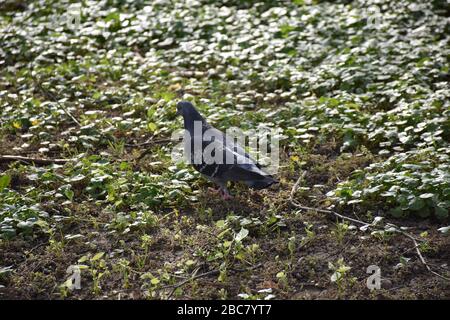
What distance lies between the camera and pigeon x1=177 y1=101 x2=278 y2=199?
532 cm

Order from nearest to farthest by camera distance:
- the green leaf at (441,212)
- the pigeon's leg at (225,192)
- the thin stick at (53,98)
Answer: the green leaf at (441,212) → the pigeon's leg at (225,192) → the thin stick at (53,98)

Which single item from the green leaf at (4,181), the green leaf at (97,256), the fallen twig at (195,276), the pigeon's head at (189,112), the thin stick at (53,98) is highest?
the pigeon's head at (189,112)

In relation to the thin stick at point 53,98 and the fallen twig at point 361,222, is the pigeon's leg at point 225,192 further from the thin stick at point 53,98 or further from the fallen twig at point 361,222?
the thin stick at point 53,98

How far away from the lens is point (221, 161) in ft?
17.9

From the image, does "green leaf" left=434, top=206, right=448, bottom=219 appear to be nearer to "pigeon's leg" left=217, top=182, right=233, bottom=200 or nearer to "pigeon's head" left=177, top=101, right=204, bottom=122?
"pigeon's leg" left=217, top=182, right=233, bottom=200

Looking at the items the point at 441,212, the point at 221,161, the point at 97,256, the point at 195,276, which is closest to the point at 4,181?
the point at 97,256

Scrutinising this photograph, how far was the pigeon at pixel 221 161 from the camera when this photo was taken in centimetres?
532

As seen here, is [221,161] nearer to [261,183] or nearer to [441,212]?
[261,183]

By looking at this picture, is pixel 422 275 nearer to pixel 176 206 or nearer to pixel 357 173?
pixel 357 173

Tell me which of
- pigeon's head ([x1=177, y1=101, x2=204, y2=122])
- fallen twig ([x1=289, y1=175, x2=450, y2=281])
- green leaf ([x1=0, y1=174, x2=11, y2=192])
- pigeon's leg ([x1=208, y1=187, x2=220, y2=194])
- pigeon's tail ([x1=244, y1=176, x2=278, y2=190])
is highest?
pigeon's head ([x1=177, y1=101, x2=204, y2=122])

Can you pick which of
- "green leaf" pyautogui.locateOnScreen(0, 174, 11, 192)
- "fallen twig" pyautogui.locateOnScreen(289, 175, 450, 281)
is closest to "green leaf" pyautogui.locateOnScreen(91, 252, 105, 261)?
"green leaf" pyautogui.locateOnScreen(0, 174, 11, 192)

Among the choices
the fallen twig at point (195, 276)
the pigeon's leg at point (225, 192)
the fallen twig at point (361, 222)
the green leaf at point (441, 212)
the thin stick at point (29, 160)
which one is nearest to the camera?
the fallen twig at point (195, 276)

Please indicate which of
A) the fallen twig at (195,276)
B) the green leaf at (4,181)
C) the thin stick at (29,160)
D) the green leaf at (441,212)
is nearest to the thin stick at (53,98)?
the thin stick at (29,160)

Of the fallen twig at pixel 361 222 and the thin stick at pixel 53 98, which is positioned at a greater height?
the thin stick at pixel 53 98
